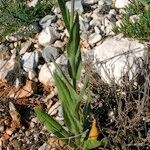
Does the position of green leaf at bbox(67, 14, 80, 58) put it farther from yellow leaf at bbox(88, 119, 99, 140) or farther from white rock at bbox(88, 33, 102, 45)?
white rock at bbox(88, 33, 102, 45)

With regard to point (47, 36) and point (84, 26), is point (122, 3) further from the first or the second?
point (47, 36)

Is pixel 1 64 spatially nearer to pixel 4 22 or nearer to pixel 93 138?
pixel 4 22

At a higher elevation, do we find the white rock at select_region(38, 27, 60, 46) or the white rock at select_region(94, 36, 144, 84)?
the white rock at select_region(38, 27, 60, 46)

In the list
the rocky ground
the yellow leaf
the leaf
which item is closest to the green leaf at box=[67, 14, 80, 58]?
the leaf

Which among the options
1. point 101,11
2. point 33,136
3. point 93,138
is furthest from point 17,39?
point 93,138

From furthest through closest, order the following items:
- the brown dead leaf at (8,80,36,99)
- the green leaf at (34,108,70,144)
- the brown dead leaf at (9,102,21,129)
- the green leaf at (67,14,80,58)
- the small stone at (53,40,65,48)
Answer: the small stone at (53,40,65,48)
the brown dead leaf at (8,80,36,99)
the brown dead leaf at (9,102,21,129)
the green leaf at (34,108,70,144)
the green leaf at (67,14,80,58)

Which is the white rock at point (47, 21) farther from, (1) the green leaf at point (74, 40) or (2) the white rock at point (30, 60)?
(1) the green leaf at point (74, 40)
